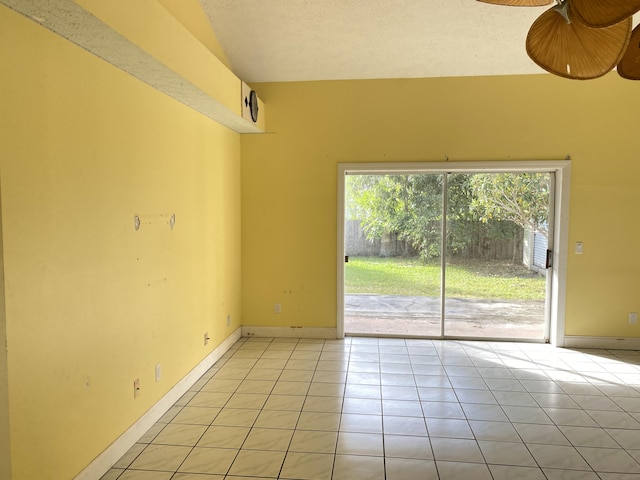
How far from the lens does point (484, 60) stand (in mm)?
4203

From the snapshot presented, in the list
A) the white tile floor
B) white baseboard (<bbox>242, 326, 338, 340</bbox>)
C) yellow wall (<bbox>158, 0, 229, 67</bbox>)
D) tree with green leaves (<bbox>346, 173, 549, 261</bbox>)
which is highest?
yellow wall (<bbox>158, 0, 229, 67</bbox>)

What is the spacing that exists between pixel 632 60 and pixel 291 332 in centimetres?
397

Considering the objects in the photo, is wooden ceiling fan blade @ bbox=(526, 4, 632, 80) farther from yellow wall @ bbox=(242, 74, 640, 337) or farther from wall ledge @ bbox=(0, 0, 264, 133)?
yellow wall @ bbox=(242, 74, 640, 337)

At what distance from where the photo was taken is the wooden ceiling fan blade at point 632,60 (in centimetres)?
170

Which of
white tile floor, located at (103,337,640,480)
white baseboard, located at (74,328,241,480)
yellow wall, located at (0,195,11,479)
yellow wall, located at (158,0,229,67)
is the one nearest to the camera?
yellow wall, located at (0,195,11,479)

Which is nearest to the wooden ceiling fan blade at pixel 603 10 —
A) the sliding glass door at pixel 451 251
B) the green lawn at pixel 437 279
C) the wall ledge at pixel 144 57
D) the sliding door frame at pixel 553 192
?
the wall ledge at pixel 144 57

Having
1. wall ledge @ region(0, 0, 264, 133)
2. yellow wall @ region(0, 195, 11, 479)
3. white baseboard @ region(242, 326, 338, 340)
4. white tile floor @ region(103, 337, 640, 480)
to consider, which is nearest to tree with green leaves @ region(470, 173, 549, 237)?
white tile floor @ region(103, 337, 640, 480)

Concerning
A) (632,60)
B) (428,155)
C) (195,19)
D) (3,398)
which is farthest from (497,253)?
(3,398)

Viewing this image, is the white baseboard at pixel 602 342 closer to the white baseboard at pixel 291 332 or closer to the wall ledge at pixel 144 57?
the white baseboard at pixel 291 332

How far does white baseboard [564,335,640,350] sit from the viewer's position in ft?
14.5

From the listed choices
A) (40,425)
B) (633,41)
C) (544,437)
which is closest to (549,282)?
(544,437)

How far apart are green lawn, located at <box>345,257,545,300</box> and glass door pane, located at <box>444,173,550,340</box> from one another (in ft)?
0.04

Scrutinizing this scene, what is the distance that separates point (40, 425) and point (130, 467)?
0.72m

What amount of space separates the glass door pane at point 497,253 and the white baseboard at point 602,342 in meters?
0.28
